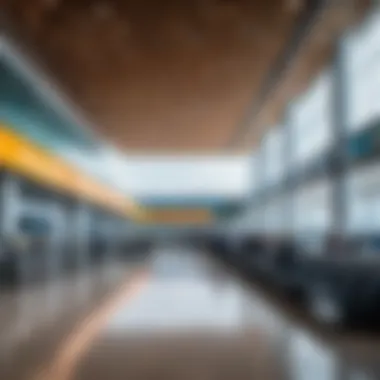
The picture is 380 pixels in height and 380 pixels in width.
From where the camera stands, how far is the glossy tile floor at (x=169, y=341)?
14.5ft

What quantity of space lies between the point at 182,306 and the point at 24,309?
2008 mm

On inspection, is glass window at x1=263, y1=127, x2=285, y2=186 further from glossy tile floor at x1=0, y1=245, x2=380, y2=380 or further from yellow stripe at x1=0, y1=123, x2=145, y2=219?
glossy tile floor at x1=0, y1=245, x2=380, y2=380

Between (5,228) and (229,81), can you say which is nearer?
(5,228)

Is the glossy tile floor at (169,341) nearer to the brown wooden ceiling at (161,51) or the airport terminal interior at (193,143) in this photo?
A: the airport terminal interior at (193,143)

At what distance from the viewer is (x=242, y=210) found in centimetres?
4359

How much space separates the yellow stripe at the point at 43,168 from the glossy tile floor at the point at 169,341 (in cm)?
334

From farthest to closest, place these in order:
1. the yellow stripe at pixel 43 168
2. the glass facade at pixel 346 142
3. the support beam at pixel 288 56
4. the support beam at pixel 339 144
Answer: the support beam at pixel 339 144 < the glass facade at pixel 346 142 < the yellow stripe at pixel 43 168 < the support beam at pixel 288 56

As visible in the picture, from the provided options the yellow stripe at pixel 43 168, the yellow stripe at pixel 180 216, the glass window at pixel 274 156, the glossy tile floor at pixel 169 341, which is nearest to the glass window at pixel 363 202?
the glossy tile floor at pixel 169 341

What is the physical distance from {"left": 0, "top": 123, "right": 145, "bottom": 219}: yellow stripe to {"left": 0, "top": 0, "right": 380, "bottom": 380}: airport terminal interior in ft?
0.23

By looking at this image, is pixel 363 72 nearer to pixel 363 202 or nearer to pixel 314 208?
pixel 363 202

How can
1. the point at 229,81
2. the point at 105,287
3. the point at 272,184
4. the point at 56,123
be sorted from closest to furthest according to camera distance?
the point at 105,287, the point at 229,81, the point at 56,123, the point at 272,184

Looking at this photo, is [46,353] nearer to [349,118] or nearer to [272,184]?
[349,118]

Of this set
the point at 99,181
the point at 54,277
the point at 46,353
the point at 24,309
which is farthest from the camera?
the point at 99,181

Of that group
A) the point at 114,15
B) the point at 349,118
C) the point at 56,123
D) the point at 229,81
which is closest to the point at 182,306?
the point at 114,15
